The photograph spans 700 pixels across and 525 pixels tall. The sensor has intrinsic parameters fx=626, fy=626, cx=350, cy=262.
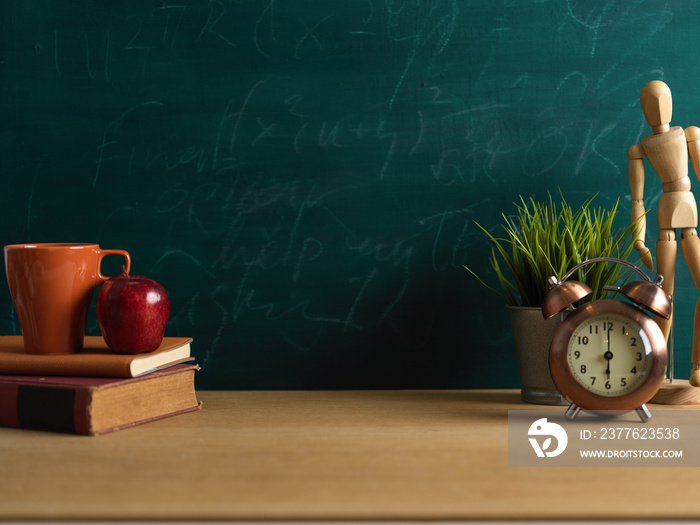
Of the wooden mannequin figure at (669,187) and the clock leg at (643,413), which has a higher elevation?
the wooden mannequin figure at (669,187)

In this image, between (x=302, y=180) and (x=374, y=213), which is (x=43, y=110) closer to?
(x=302, y=180)

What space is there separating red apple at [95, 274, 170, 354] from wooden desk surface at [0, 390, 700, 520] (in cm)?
13

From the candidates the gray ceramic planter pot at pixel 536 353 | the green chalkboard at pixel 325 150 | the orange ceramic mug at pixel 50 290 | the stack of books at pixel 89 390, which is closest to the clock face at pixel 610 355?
the gray ceramic planter pot at pixel 536 353

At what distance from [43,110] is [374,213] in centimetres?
65

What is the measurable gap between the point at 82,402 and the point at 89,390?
0.07ft

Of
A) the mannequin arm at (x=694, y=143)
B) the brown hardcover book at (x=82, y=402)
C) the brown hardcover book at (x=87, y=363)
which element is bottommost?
the brown hardcover book at (x=82, y=402)

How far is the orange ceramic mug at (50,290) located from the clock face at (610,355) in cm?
72

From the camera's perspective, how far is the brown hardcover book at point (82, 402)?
0.83 metres

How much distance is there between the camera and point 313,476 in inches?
27.1

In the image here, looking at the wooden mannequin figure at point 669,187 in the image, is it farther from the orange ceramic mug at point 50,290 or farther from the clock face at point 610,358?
the orange ceramic mug at point 50,290

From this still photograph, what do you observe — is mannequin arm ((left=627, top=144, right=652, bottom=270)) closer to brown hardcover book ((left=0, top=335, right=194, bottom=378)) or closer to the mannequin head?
the mannequin head

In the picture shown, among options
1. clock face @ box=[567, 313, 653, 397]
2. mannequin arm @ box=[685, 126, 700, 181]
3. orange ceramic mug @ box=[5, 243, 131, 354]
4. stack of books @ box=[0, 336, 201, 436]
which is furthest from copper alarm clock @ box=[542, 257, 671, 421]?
orange ceramic mug @ box=[5, 243, 131, 354]

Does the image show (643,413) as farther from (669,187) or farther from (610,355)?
(669,187)

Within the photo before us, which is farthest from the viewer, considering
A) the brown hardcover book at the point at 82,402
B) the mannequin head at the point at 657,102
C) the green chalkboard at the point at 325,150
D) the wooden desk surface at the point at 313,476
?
the green chalkboard at the point at 325,150
